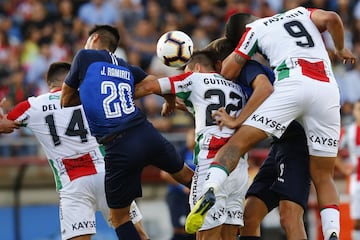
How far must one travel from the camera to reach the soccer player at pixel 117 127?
10.0 metres

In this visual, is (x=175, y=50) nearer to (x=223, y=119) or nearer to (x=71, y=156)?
(x=223, y=119)

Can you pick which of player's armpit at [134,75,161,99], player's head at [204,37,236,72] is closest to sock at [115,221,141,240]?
player's armpit at [134,75,161,99]

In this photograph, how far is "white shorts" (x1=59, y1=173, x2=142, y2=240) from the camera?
10992 millimetres

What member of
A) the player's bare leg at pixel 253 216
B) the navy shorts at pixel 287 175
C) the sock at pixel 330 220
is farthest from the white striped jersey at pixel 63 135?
the sock at pixel 330 220

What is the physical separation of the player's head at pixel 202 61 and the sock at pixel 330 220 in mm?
1898

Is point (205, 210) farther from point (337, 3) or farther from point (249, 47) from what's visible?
point (337, 3)

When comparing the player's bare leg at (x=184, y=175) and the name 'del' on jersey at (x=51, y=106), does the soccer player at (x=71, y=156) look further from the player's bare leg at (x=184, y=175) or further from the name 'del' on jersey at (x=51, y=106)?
the player's bare leg at (x=184, y=175)

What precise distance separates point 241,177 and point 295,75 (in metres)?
1.18

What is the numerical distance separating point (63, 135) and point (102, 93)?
4.10ft

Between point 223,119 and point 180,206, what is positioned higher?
point 223,119

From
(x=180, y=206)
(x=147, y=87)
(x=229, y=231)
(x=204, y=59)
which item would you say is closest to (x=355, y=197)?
(x=180, y=206)

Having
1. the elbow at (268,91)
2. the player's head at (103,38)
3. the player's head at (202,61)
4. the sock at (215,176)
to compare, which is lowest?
the sock at (215,176)

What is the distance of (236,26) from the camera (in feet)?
34.6

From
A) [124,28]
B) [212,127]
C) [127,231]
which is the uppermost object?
[212,127]
